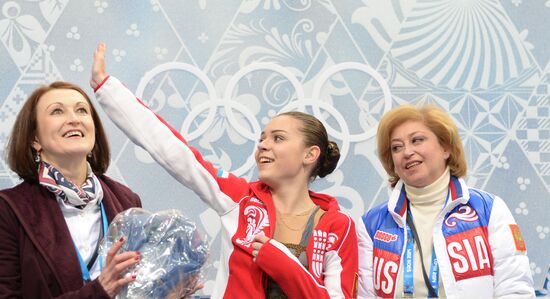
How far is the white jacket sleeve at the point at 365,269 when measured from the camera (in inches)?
103

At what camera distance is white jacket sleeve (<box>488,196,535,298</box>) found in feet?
8.27

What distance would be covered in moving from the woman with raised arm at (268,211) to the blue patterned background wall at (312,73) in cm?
106

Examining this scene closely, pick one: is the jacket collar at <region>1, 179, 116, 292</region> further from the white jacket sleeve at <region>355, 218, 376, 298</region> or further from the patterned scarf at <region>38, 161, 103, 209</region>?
the white jacket sleeve at <region>355, 218, 376, 298</region>

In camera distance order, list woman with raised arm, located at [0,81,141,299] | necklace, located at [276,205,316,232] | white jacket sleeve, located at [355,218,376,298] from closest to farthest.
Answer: woman with raised arm, located at [0,81,141,299], necklace, located at [276,205,316,232], white jacket sleeve, located at [355,218,376,298]

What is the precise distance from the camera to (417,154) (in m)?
2.69

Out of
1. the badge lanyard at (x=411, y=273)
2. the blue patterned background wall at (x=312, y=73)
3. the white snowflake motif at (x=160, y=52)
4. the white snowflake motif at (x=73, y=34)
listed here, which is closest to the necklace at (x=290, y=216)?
the badge lanyard at (x=411, y=273)

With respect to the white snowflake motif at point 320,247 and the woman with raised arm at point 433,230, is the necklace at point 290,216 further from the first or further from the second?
the woman with raised arm at point 433,230

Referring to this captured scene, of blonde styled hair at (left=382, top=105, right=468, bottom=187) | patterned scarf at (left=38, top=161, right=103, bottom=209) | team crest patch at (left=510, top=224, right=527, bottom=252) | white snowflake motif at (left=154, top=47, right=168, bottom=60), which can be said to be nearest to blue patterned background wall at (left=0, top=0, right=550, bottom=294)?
white snowflake motif at (left=154, top=47, right=168, bottom=60)

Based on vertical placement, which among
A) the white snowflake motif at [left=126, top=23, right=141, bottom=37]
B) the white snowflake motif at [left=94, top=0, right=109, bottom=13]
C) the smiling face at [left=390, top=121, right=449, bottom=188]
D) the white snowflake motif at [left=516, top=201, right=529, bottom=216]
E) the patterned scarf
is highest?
the white snowflake motif at [left=516, top=201, right=529, bottom=216]

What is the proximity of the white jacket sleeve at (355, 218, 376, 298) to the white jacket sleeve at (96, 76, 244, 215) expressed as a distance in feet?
1.64

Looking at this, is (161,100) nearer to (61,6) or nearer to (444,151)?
(61,6)

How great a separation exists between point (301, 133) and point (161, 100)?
1.20m

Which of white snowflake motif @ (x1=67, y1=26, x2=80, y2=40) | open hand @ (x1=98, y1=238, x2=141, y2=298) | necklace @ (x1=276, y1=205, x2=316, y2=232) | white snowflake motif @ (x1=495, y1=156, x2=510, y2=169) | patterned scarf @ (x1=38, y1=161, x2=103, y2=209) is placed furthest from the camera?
white snowflake motif @ (x1=495, y1=156, x2=510, y2=169)

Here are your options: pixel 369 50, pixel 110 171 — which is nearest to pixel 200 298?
pixel 110 171
